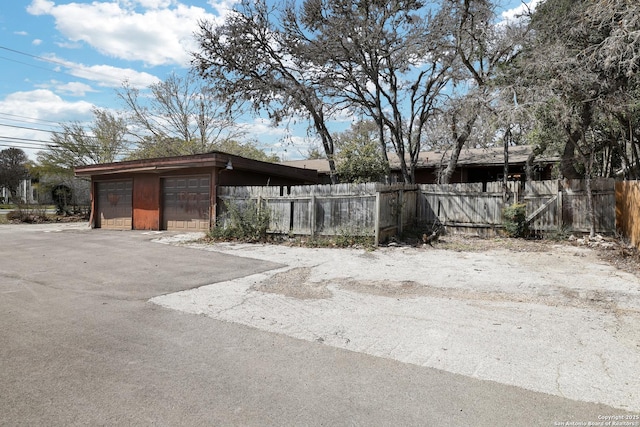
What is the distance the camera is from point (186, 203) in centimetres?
1502

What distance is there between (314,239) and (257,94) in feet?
31.5

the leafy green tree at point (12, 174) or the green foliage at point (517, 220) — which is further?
the leafy green tree at point (12, 174)

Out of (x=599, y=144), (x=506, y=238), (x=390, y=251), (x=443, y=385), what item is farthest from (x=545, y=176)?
(x=443, y=385)

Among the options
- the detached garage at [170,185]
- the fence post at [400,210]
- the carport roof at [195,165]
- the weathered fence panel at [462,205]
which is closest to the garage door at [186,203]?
the detached garage at [170,185]

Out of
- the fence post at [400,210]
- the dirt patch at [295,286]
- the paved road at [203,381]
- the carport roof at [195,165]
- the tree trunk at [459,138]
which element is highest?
the tree trunk at [459,138]

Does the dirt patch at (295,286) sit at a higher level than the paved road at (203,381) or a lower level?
higher

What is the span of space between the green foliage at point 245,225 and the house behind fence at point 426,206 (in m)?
0.24

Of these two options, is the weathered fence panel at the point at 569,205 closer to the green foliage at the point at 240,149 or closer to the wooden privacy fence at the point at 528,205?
the wooden privacy fence at the point at 528,205

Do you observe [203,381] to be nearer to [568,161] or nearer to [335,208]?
[335,208]

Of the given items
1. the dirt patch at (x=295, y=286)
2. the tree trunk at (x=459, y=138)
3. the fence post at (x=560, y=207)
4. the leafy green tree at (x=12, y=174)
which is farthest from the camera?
the leafy green tree at (x=12, y=174)

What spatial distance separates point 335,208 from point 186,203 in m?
6.79

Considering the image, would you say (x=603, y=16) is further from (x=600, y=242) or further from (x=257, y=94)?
(x=257, y=94)

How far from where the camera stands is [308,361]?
11.6 feet

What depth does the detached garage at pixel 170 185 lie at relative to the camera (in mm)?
13969
